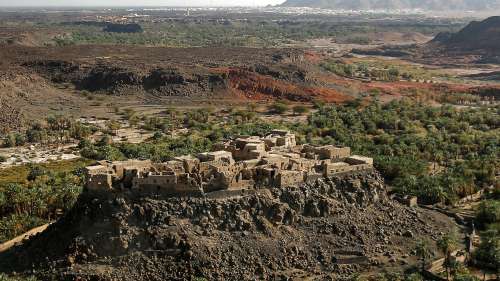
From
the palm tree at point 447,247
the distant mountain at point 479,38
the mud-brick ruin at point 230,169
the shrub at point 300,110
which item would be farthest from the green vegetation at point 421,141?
the distant mountain at point 479,38

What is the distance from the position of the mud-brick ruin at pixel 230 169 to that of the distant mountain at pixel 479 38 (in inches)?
5699

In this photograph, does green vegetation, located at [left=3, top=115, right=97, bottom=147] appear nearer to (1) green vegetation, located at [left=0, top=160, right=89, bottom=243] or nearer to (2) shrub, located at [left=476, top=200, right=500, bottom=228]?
(1) green vegetation, located at [left=0, top=160, right=89, bottom=243]

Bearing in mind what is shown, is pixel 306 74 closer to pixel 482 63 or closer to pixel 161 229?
pixel 482 63

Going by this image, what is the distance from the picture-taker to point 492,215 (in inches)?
1869

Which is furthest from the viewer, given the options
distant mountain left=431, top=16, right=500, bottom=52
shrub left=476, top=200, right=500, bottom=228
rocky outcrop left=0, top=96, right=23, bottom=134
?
distant mountain left=431, top=16, right=500, bottom=52

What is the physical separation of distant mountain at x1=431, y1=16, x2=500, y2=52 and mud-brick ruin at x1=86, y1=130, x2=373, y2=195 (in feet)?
475

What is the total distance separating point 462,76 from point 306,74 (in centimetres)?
4640

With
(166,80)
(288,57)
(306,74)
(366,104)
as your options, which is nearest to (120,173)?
(366,104)

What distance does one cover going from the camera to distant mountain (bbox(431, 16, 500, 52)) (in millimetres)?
181200

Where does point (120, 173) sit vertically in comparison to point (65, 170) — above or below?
above

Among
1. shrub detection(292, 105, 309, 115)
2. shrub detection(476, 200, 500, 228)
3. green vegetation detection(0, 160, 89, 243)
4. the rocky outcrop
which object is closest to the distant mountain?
shrub detection(292, 105, 309, 115)

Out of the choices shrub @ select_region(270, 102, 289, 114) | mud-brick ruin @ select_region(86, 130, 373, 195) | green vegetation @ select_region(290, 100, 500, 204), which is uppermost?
mud-brick ruin @ select_region(86, 130, 373, 195)

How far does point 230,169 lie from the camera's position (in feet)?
128

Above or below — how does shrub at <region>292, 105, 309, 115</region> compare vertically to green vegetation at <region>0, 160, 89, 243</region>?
below
